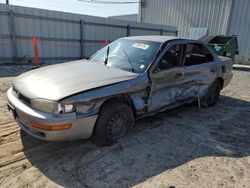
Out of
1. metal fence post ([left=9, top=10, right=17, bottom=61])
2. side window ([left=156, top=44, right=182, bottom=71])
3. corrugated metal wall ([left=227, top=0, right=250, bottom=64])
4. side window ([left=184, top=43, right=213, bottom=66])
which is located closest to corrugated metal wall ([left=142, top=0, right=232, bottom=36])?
corrugated metal wall ([left=227, top=0, right=250, bottom=64])

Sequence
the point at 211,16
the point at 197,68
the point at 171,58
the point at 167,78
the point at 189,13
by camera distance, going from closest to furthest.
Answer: the point at 167,78 < the point at 171,58 < the point at 197,68 < the point at 211,16 < the point at 189,13

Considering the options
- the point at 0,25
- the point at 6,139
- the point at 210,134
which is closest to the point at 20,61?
the point at 0,25

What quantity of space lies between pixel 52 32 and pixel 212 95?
29.0 ft

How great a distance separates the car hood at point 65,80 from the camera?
276 cm

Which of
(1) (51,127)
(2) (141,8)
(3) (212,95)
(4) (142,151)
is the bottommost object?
(4) (142,151)

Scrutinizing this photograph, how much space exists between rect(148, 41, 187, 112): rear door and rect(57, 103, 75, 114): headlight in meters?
1.36

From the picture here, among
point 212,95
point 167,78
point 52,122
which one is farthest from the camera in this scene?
point 212,95

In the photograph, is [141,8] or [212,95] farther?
[141,8]

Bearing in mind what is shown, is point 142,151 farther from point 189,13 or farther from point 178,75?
point 189,13

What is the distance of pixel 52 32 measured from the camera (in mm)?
11188

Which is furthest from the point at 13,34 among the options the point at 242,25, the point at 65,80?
the point at 242,25

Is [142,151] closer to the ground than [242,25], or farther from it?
closer to the ground

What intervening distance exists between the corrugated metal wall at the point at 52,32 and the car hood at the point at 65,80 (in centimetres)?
748

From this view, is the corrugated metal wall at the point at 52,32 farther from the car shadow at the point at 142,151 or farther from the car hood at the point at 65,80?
the car shadow at the point at 142,151
